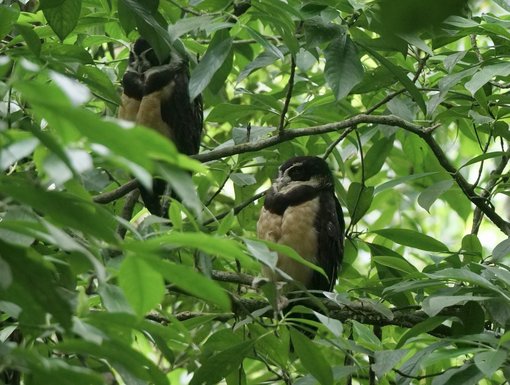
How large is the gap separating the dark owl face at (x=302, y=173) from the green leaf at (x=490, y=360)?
160cm

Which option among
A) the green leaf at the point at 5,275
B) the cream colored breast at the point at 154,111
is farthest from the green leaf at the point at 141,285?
the cream colored breast at the point at 154,111

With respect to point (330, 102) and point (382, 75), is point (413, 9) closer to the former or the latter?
point (382, 75)

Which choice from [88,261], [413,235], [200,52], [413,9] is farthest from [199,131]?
[413,9]

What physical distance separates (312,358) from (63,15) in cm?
96

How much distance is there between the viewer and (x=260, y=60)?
106 inches

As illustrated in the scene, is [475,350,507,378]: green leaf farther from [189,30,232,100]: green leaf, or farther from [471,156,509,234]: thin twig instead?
[471,156,509,234]: thin twig

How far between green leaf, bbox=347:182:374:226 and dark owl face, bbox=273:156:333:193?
1.21 ft

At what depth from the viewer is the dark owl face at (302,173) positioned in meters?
3.30

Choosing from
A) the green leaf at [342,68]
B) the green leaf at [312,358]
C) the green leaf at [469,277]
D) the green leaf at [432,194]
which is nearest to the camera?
the green leaf at [312,358]

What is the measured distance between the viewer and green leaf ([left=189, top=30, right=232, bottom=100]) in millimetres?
2217

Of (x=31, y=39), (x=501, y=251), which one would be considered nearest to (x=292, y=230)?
(x=501, y=251)

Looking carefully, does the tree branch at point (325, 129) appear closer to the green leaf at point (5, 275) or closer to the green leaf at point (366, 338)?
the green leaf at point (366, 338)

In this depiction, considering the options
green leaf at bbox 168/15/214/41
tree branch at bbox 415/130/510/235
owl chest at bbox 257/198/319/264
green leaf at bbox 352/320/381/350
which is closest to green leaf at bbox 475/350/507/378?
green leaf at bbox 352/320/381/350

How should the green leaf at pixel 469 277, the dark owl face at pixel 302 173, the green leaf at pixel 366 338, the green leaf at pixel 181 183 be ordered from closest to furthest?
1. the green leaf at pixel 181 183
2. the green leaf at pixel 469 277
3. the green leaf at pixel 366 338
4. the dark owl face at pixel 302 173
